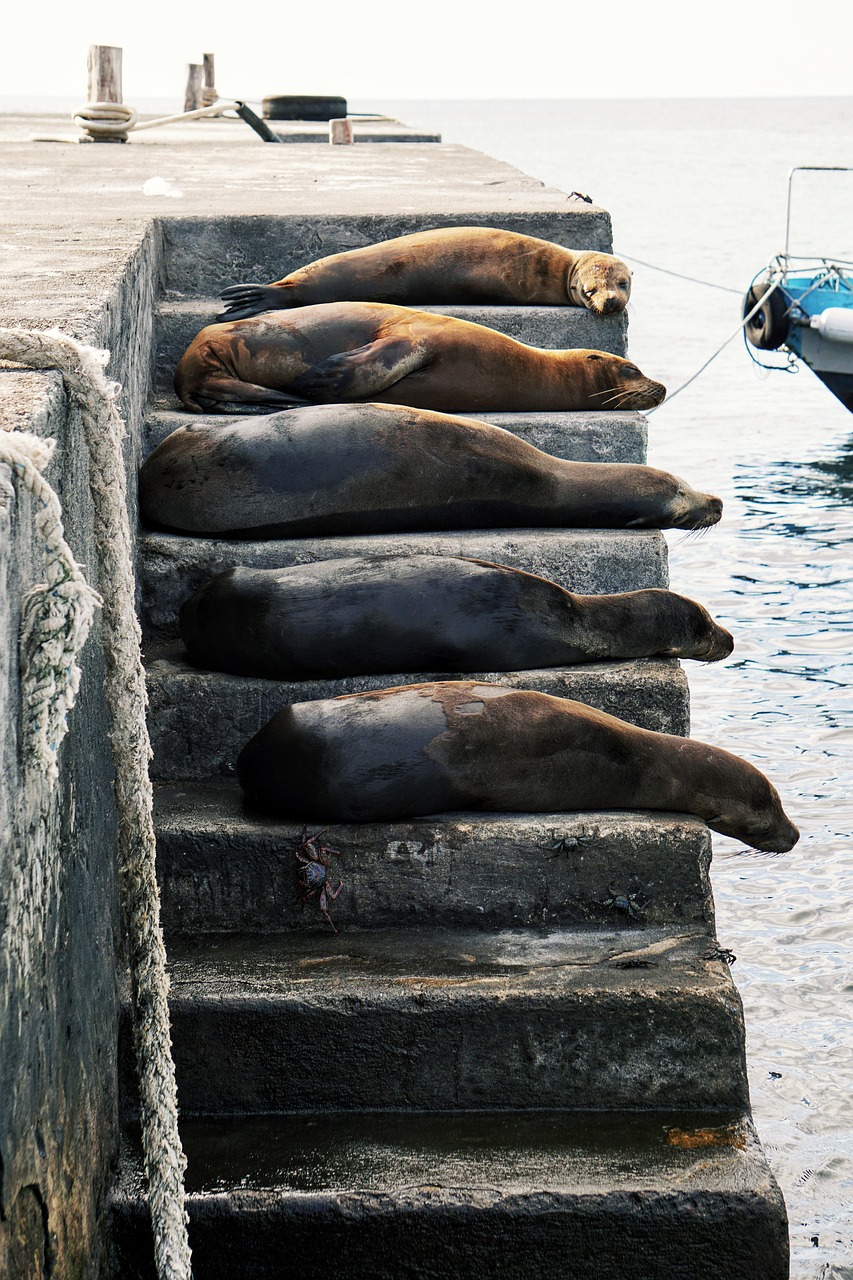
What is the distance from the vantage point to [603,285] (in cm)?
501

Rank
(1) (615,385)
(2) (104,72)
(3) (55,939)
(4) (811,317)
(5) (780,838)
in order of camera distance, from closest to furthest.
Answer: (3) (55,939), (5) (780,838), (1) (615,385), (2) (104,72), (4) (811,317)

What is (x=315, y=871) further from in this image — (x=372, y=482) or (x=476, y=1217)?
(x=372, y=482)

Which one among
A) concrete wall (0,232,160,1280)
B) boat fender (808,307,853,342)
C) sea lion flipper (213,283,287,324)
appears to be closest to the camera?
concrete wall (0,232,160,1280)

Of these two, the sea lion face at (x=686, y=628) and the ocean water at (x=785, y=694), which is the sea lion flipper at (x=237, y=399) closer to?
the sea lion face at (x=686, y=628)

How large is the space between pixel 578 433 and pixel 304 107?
12.1 m

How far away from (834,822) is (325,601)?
4.29 m

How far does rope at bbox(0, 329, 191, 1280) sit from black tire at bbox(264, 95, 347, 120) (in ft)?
46.1

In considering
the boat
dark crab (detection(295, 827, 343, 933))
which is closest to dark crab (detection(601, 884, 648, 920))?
dark crab (detection(295, 827, 343, 933))

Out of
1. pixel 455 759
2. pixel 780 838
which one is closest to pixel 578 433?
pixel 780 838

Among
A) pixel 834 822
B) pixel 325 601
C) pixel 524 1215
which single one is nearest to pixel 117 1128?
pixel 524 1215

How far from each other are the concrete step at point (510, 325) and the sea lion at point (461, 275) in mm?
65

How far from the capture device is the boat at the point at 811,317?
16188 mm

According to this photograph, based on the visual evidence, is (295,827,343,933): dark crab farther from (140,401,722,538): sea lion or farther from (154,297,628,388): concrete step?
(154,297,628,388): concrete step

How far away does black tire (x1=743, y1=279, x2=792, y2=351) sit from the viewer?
54.7 feet
